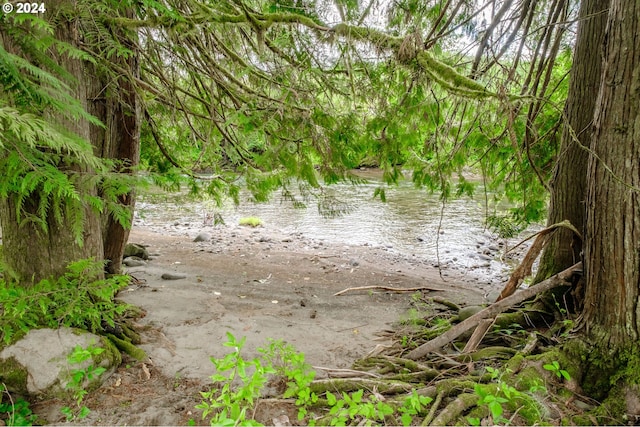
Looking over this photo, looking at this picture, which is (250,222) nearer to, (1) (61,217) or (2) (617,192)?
(1) (61,217)

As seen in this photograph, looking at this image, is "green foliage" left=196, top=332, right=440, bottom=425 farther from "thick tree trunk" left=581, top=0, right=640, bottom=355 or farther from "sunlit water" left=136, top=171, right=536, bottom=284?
"sunlit water" left=136, top=171, right=536, bottom=284

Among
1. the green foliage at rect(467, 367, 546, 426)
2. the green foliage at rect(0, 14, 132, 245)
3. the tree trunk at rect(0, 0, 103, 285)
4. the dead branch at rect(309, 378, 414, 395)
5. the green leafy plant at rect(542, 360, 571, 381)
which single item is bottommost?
the dead branch at rect(309, 378, 414, 395)

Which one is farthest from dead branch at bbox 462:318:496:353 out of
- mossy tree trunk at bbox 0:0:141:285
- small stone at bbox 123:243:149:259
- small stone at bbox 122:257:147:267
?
small stone at bbox 123:243:149:259

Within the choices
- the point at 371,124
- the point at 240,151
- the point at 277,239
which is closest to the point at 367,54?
the point at 371,124

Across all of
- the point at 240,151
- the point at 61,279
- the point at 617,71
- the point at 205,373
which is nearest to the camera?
the point at 617,71

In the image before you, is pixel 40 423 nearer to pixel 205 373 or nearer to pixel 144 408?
pixel 144 408

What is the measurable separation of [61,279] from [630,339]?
423cm

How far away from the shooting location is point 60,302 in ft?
9.32

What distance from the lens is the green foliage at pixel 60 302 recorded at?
2543 millimetres

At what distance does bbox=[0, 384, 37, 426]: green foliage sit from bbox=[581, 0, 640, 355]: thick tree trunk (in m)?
3.94

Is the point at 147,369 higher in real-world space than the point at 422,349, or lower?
lower

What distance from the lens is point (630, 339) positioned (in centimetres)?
235

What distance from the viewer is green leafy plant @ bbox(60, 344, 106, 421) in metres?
2.42

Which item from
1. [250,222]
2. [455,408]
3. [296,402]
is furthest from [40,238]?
[250,222]
